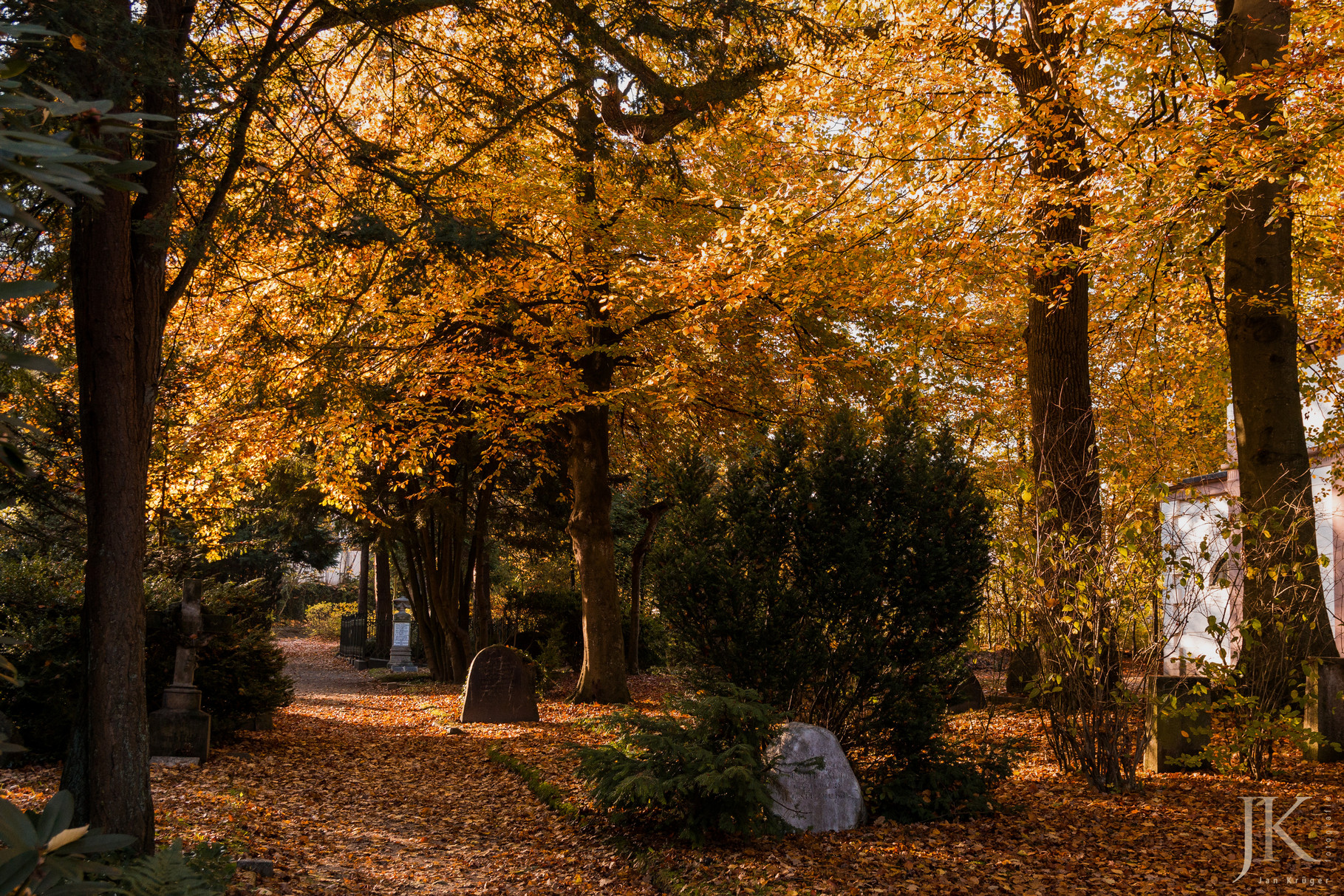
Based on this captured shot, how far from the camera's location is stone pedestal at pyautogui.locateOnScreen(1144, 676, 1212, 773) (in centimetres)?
691

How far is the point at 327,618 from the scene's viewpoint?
3853 centimetres

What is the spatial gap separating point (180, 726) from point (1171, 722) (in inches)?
344

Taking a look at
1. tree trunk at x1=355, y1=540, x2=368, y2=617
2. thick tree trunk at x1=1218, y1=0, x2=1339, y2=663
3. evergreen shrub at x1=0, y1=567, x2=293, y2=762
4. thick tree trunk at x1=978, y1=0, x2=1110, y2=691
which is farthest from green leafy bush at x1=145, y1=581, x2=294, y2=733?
tree trunk at x1=355, y1=540, x2=368, y2=617

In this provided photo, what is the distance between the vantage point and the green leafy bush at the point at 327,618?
37.0m

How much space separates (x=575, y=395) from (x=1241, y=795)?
884cm

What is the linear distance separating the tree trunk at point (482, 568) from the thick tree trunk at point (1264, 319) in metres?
12.6

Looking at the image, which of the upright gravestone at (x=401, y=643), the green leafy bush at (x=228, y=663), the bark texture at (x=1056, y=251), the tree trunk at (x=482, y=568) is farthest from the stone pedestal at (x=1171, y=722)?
the upright gravestone at (x=401, y=643)

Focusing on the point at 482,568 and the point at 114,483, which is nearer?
the point at 114,483

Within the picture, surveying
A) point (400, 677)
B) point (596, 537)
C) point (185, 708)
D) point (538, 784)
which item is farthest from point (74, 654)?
point (400, 677)

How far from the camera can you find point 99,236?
16.8ft

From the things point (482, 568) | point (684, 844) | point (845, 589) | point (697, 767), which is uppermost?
point (845, 589)

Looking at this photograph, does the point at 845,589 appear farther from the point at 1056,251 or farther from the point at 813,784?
the point at 1056,251

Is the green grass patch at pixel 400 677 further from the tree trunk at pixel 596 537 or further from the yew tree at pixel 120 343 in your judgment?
the yew tree at pixel 120 343

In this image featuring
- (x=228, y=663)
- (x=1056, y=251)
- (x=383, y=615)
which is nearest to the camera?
(x=1056, y=251)
